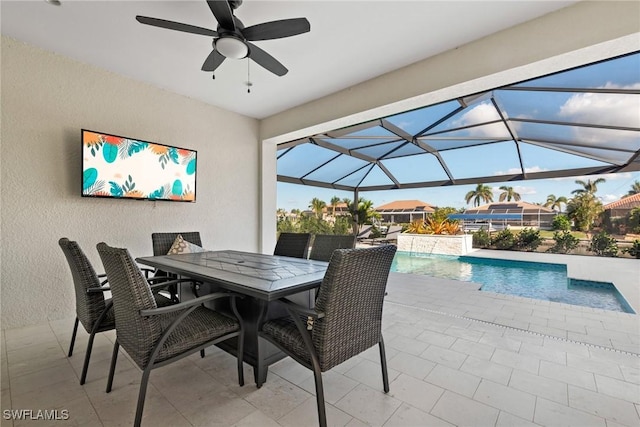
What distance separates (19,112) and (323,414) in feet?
12.8

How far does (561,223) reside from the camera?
8.73m

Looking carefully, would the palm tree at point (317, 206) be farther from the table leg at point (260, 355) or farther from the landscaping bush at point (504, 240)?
the table leg at point (260, 355)

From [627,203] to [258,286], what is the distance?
1100 centimetres

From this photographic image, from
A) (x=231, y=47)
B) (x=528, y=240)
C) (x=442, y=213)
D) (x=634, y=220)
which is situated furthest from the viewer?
(x=442, y=213)

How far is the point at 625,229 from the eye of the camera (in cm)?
771

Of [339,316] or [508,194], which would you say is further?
[508,194]

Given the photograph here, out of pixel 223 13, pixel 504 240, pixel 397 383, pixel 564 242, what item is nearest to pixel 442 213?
pixel 504 240

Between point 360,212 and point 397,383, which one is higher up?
point 360,212

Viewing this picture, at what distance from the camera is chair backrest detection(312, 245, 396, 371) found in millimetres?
1396

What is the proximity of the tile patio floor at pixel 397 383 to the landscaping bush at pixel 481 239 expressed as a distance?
7245 mm

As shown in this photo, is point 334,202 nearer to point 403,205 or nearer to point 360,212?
point 360,212

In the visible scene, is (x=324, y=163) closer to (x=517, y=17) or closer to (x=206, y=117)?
(x=206, y=117)

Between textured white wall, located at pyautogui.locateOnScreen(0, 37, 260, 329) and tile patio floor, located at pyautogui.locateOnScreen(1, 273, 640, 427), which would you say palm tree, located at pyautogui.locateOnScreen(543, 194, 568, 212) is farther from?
textured white wall, located at pyautogui.locateOnScreen(0, 37, 260, 329)

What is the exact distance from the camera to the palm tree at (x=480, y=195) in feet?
34.6
